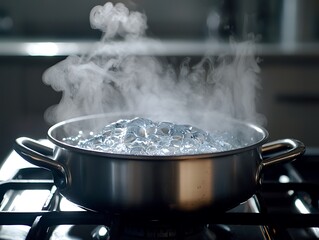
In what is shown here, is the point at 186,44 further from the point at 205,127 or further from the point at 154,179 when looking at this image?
the point at 154,179

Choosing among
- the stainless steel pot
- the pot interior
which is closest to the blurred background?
the pot interior

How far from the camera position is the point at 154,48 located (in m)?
2.21

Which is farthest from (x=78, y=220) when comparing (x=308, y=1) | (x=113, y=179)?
(x=308, y=1)

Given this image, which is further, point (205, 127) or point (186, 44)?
point (186, 44)

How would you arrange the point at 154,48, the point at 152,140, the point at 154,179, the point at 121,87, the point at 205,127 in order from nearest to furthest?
the point at 154,179
the point at 152,140
the point at 205,127
the point at 121,87
the point at 154,48

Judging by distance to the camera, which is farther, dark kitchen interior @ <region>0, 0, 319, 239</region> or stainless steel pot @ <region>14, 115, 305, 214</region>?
dark kitchen interior @ <region>0, 0, 319, 239</region>

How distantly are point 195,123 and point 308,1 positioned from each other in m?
1.75

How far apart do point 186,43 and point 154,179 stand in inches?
73.4

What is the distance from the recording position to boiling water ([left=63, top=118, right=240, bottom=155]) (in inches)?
28.3

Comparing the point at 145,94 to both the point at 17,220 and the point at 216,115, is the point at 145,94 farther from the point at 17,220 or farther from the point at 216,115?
the point at 17,220

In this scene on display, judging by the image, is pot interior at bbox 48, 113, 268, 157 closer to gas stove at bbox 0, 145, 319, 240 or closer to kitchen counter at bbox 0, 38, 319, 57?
gas stove at bbox 0, 145, 319, 240

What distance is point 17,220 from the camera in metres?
0.64

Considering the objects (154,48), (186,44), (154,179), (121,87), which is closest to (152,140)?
(154,179)

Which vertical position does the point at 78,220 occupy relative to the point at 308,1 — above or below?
below
